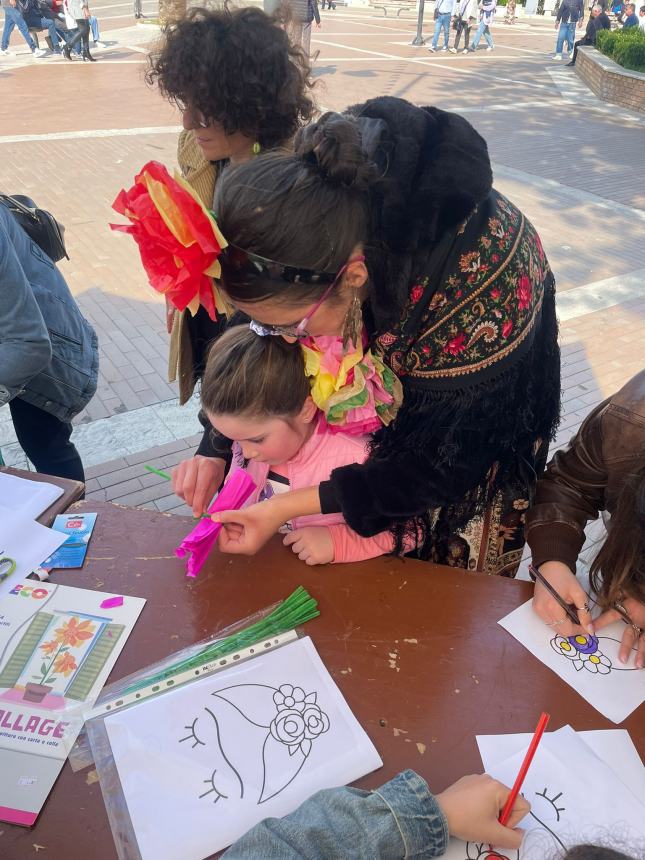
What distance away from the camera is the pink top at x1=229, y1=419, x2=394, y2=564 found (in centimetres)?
131

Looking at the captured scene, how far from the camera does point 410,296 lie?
1.10 metres

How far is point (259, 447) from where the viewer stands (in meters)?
1.40

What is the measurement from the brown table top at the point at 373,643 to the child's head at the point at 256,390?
235mm

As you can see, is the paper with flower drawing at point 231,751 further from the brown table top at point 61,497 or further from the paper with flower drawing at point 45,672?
the brown table top at point 61,497

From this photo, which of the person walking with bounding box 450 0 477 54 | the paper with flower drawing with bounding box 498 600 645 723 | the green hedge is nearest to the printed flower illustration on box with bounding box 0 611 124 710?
the paper with flower drawing with bounding box 498 600 645 723

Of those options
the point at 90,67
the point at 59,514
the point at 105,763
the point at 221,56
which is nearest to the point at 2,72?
the point at 90,67

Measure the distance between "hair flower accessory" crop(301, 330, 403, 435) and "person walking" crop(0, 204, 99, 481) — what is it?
0.93m

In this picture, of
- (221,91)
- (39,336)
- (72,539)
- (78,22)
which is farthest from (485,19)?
(72,539)

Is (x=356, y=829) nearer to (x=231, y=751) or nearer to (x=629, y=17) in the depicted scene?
(x=231, y=751)

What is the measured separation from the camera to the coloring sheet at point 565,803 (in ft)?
2.88

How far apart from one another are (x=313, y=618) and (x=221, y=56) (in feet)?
5.21

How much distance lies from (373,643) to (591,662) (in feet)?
1.30

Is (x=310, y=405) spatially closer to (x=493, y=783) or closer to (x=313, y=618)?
(x=313, y=618)

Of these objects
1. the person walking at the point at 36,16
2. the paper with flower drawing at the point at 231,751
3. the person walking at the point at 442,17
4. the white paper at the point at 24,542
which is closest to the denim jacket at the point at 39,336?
the white paper at the point at 24,542
